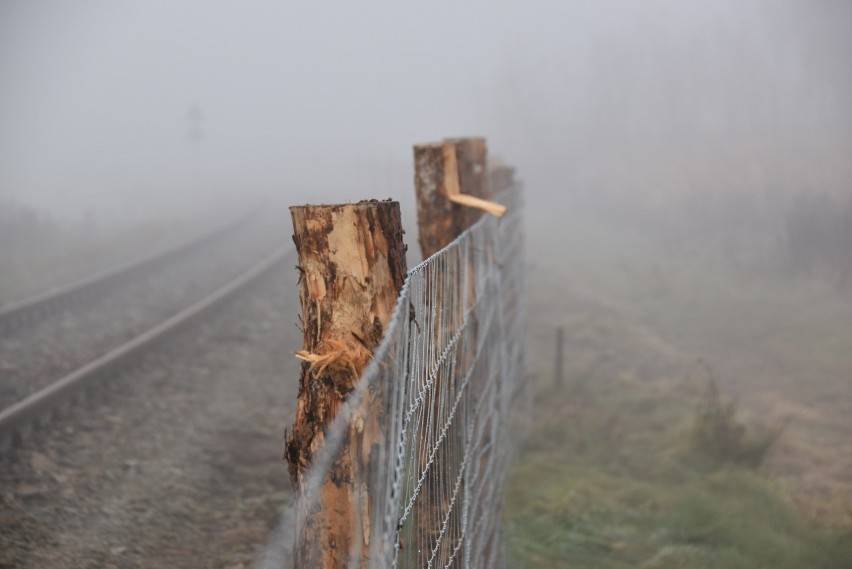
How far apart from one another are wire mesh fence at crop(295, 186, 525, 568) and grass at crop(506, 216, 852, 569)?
0.68 m

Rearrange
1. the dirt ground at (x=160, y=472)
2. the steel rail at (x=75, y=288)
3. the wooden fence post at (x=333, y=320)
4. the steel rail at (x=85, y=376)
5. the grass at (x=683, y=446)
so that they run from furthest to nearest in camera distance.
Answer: the steel rail at (x=75, y=288) < the steel rail at (x=85, y=376) < the grass at (x=683, y=446) < the dirt ground at (x=160, y=472) < the wooden fence post at (x=333, y=320)

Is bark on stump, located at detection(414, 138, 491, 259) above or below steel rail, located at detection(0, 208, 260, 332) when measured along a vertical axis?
above

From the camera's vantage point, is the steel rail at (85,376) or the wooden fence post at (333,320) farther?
the steel rail at (85,376)

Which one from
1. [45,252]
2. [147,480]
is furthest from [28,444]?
[45,252]

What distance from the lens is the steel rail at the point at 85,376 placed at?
5.34 meters

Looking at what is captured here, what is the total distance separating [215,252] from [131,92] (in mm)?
91278

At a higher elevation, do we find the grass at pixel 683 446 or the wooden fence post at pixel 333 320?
the wooden fence post at pixel 333 320

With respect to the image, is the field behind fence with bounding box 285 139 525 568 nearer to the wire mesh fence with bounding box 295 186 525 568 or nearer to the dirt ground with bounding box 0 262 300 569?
the wire mesh fence with bounding box 295 186 525 568

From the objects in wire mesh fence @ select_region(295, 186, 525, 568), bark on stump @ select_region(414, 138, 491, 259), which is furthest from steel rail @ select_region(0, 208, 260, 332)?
bark on stump @ select_region(414, 138, 491, 259)

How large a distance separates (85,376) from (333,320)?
4876 millimetres

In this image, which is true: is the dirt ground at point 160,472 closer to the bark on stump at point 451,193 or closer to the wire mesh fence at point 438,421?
the wire mesh fence at point 438,421

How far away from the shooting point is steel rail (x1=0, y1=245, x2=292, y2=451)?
17.5 ft

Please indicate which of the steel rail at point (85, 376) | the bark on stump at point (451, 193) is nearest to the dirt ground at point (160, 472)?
the steel rail at point (85, 376)

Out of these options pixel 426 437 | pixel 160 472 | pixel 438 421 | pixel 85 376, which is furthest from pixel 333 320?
pixel 85 376
